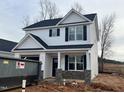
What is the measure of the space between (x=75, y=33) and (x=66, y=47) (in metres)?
2.14

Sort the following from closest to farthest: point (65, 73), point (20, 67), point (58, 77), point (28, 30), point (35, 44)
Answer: point (20, 67)
point (58, 77)
point (65, 73)
point (35, 44)
point (28, 30)

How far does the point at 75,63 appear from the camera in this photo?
792 inches

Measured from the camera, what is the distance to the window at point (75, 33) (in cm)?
2048

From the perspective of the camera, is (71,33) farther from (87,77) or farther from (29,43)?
(87,77)

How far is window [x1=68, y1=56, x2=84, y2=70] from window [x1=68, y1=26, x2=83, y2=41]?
2.21m

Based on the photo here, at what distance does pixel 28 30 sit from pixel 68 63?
25.4 ft

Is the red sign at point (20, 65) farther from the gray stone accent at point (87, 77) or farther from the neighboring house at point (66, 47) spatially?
the gray stone accent at point (87, 77)

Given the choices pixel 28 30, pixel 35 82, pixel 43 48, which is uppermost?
pixel 28 30

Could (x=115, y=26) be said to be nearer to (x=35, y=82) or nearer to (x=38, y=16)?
(x=38, y=16)

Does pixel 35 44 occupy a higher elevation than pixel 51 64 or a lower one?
higher

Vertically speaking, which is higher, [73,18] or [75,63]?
[73,18]

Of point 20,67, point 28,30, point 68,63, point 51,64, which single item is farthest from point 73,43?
point 20,67

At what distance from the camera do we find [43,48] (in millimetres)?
20547

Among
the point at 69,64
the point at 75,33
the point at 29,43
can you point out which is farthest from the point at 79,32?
the point at 29,43
